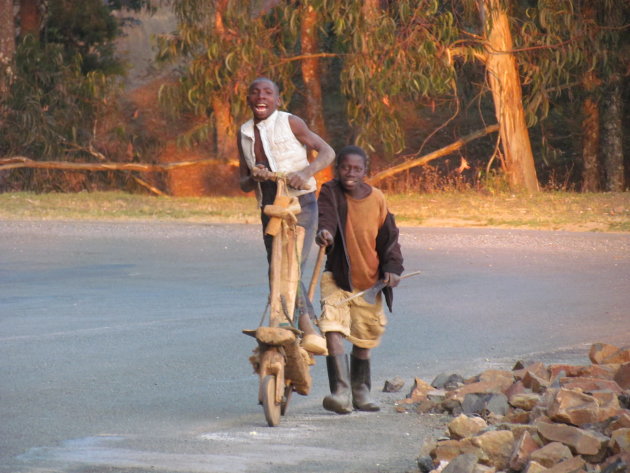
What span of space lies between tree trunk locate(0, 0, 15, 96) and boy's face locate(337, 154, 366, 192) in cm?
2525

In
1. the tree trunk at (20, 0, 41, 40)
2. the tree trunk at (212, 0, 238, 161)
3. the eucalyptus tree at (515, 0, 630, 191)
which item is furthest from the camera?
the tree trunk at (20, 0, 41, 40)

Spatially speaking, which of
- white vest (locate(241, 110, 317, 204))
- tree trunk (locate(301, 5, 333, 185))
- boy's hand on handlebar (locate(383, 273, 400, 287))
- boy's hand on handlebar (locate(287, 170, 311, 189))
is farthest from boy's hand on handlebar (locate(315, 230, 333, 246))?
tree trunk (locate(301, 5, 333, 185))

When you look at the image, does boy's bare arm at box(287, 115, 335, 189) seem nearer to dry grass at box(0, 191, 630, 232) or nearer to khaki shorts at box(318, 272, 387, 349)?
khaki shorts at box(318, 272, 387, 349)

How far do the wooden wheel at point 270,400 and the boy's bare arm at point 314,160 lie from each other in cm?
100

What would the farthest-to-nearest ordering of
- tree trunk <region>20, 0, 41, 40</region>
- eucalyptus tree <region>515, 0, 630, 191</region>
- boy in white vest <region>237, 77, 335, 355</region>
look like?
tree trunk <region>20, 0, 41, 40</region>
eucalyptus tree <region>515, 0, 630, 191</region>
boy in white vest <region>237, 77, 335, 355</region>

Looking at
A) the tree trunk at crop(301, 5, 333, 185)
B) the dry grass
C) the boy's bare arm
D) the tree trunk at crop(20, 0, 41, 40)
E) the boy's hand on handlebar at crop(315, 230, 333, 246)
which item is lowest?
the dry grass

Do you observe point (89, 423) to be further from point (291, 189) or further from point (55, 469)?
point (291, 189)

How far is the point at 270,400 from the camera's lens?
577 cm

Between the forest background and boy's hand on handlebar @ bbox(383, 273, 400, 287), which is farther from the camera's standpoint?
the forest background

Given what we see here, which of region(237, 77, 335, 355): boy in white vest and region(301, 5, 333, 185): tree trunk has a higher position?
region(301, 5, 333, 185): tree trunk

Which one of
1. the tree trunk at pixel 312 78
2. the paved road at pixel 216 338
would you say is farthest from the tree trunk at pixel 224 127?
the paved road at pixel 216 338

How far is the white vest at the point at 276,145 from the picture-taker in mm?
6531

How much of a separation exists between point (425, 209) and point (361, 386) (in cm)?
1519

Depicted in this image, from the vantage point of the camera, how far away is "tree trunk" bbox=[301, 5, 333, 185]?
26.5 metres
